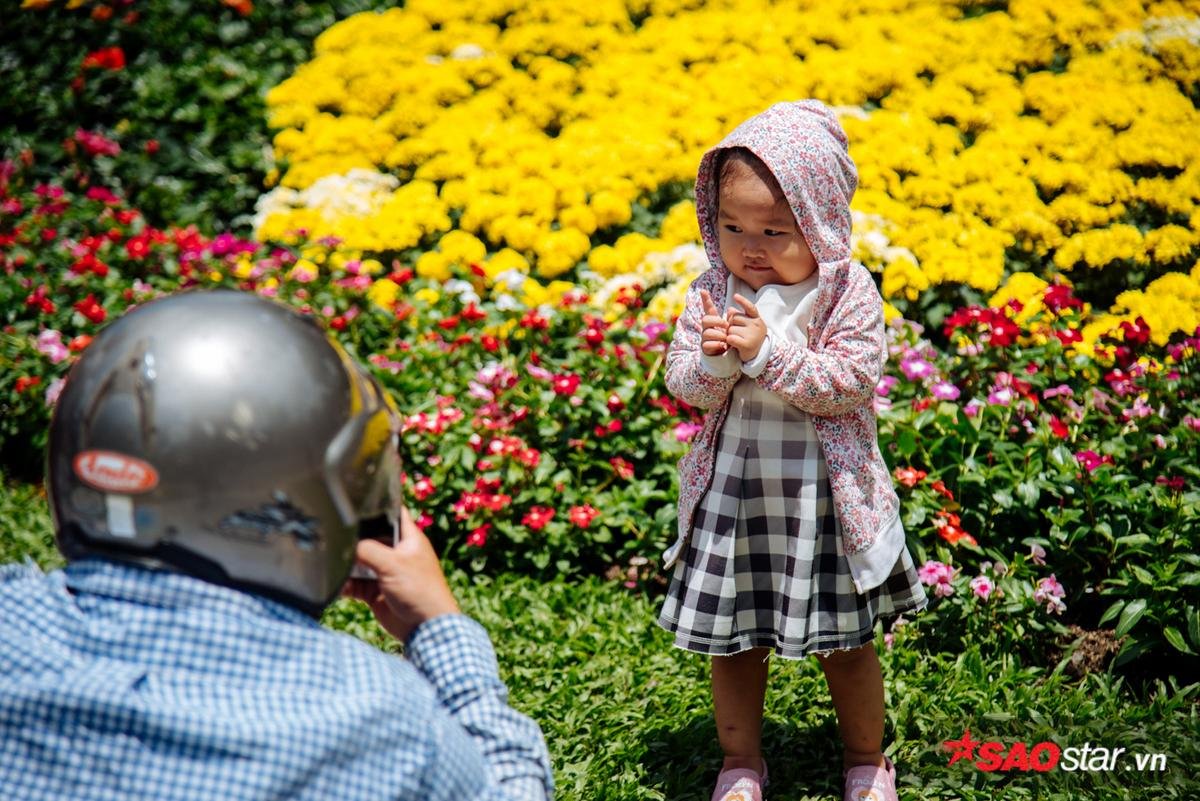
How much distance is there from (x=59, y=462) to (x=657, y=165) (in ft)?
15.7

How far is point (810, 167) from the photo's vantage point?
2326mm

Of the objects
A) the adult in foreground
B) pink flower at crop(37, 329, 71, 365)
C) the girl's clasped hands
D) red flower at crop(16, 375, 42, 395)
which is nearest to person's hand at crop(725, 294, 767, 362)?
the girl's clasped hands

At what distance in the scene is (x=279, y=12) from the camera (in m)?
7.81

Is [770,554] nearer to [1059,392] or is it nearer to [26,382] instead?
[1059,392]

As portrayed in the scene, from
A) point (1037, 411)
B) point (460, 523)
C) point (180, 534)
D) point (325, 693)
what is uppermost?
point (180, 534)

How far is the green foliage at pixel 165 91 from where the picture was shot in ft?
22.4

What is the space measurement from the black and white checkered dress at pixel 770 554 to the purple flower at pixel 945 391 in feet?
3.98

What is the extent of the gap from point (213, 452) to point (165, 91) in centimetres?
691

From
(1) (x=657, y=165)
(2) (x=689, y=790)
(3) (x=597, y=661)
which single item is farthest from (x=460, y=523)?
(1) (x=657, y=165)

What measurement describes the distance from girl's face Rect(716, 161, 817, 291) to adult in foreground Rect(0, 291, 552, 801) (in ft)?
4.19

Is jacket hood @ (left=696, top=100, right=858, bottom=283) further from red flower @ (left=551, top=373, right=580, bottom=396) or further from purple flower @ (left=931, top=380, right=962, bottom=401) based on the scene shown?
red flower @ (left=551, top=373, right=580, bottom=396)

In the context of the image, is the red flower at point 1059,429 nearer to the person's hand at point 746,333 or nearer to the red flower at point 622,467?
the red flower at point 622,467

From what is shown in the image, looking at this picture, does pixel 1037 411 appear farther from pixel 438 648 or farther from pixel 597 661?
pixel 438 648

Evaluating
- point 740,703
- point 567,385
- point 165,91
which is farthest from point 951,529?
point 165,91
